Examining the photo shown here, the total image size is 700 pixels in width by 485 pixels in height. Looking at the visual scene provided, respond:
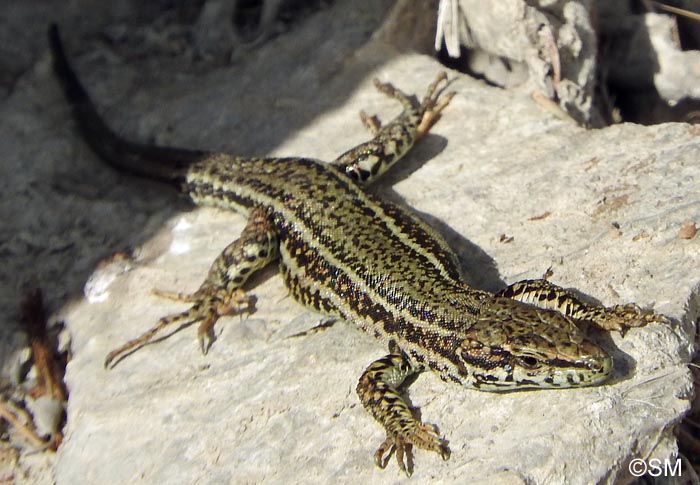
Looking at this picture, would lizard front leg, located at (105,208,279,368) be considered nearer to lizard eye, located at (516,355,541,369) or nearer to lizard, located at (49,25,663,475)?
lizard, located at (49,25,663,475)

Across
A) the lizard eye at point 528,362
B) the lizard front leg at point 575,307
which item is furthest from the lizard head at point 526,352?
the lizard front leg at point 575,307

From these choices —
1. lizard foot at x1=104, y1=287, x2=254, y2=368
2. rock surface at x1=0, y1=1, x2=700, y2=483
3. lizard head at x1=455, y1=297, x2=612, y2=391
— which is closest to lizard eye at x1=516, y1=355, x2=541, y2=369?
lizard head at x1=455, y1=297, x2=612, y2=391

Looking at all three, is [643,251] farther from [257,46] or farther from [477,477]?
[257,46]

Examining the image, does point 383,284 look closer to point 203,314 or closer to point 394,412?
Result: point 394,412

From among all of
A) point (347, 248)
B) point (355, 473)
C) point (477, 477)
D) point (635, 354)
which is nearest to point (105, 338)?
point (347, 248)

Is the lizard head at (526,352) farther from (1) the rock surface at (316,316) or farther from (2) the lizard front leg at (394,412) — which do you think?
(2) the lizard front leg at (394,412)
